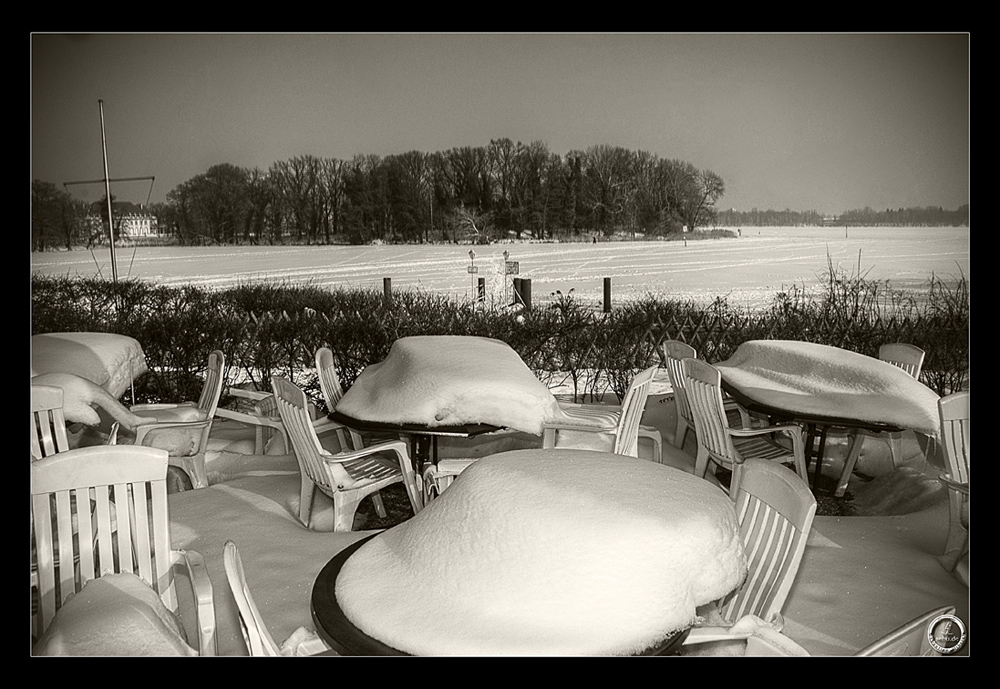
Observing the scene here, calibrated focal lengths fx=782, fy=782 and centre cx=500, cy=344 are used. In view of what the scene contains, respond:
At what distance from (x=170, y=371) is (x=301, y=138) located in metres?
2.42

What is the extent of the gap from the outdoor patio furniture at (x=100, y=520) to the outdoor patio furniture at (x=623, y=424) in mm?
2089

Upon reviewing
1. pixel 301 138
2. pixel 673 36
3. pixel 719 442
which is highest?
pixel 673 36

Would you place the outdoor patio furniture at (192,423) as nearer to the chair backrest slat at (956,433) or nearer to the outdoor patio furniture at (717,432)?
the outdoor patio furniture at (717,432)

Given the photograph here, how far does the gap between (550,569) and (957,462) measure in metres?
2.14

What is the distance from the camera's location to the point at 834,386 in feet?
13.9

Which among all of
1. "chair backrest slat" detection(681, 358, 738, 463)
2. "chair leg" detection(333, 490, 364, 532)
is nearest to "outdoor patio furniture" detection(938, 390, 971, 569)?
"chair backrest slat" detection(681, 358, 738, 463)

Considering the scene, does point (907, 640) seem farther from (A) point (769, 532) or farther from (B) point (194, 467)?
(B) point (194, 467)

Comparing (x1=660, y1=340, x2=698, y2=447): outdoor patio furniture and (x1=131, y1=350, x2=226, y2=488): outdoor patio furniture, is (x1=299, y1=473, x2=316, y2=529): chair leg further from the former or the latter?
(x1=660, y1=340, x2=698, y2=447): outdoor patio furniture

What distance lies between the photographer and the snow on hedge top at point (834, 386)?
12.9ft

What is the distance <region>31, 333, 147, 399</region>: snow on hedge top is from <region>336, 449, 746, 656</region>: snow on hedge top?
141 inches

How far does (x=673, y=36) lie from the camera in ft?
21.0

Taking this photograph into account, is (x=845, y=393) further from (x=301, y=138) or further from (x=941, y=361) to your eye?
(x=301, y=138)
